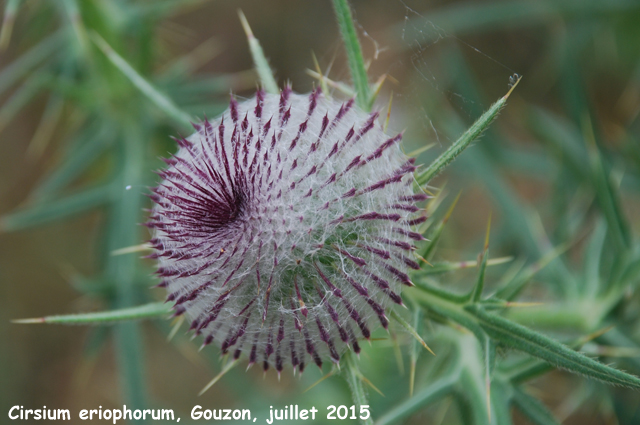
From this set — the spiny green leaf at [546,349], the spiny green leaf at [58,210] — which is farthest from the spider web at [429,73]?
the spiny green leaf at [58,210]

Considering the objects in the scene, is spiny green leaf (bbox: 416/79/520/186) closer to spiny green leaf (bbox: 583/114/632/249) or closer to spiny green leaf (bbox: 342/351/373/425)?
spiny green leaf (bbox: 342/351/373/425)

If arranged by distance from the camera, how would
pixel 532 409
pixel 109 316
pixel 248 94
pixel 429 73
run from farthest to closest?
pixel 248 94 → pixel 429 73 → pixel 532 409 → pixel 109 316

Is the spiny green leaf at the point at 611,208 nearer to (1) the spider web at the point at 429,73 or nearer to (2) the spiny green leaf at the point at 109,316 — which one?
(1) the spider web at the point at 429,73

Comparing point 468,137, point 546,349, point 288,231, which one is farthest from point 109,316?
point 546,349

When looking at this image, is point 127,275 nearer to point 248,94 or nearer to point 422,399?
point 422,399

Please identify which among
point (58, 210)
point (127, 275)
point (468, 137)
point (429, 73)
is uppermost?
point (429, 73)

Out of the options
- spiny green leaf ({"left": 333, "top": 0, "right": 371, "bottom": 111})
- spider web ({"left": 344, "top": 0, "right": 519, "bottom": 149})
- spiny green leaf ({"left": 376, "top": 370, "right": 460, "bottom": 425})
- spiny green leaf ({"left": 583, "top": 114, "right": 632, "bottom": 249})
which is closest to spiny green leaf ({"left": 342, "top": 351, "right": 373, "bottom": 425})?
spiny green leaf ({"left": 376, "top": 370, "right": 460, "bottom": 425})

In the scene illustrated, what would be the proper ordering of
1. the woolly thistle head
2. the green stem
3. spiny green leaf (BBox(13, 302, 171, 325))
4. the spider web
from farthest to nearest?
the spider web → the green stem → spiny green leaf (BBox(13, 302, 171, 325)) → the woolly thistle head
